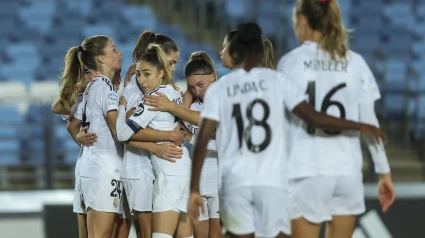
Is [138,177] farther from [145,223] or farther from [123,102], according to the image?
[123,102]

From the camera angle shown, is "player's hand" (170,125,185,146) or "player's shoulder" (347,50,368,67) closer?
"player's shoulder" (347,50,368,67)

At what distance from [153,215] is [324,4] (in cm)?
173

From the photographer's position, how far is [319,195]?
154 inches

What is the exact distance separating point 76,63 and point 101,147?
26.3 inches

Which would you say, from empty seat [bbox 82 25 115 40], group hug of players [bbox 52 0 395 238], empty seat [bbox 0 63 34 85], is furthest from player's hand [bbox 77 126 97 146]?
empty seat [bbox 82 25 115 40]

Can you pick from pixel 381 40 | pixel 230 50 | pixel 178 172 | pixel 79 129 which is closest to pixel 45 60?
pixel 381 40

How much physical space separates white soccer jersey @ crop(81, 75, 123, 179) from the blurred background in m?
3.08

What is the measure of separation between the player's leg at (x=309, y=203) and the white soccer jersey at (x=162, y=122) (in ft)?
3.84

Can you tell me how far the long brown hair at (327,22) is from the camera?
155 inches

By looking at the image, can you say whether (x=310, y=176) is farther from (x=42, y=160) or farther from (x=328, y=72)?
(x=42, y=160)

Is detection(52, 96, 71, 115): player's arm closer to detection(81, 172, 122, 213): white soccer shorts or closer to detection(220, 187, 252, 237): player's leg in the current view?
detection(81, 172, 122, 213): white soccer shorts

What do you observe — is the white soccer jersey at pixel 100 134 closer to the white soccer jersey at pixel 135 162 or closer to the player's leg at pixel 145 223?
the white soccer jersey at pixel 135 162

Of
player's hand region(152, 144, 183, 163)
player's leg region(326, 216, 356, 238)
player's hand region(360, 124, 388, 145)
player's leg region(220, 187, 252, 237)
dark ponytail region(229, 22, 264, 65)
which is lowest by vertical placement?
player's leg region(326, 216, 356, 238)

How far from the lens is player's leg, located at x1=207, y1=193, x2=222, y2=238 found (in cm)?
538
